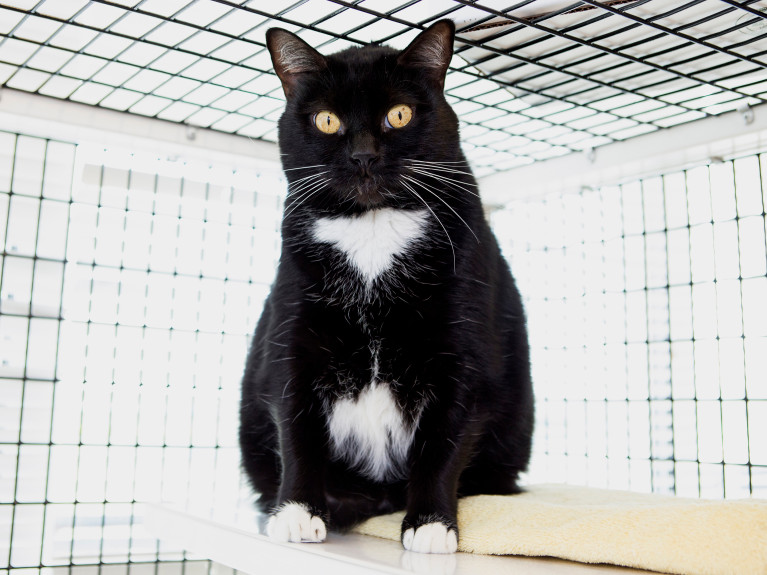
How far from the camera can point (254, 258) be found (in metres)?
1.76

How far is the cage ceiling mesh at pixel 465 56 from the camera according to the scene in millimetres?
1080

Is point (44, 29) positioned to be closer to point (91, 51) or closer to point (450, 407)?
point (91, 51)

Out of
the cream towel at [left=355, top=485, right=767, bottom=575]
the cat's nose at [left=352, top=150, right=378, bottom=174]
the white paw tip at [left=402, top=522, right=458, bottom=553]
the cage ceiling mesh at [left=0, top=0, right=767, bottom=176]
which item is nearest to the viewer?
the cream towel at [left=355, top=485, right=767, bottom=575]

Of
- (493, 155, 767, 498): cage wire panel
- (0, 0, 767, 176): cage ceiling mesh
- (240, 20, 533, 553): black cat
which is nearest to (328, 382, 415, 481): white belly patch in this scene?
(240, 20, 533, 553): black cat

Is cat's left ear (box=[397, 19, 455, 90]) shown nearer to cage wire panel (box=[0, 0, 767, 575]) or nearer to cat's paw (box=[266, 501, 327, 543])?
cage wire panel (box=[0, 0, 767, 575])

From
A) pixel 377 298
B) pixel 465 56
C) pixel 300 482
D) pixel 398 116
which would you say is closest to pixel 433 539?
pixel 300 482

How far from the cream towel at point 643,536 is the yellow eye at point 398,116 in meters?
0.50

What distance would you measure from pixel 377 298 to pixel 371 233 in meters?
0.10

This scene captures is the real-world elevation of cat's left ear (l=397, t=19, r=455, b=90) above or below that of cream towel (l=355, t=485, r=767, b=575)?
above

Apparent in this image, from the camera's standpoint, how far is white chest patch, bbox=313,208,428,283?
981 millimetres

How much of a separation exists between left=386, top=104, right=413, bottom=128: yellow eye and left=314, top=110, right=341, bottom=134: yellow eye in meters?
0.07

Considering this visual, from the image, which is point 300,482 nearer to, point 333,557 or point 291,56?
point 333,557

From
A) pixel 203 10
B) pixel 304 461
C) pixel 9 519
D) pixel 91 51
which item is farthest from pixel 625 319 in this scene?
pixel 9 519

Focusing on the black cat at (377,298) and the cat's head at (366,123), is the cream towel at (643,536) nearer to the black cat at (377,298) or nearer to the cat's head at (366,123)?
the black cat at (377,298)
